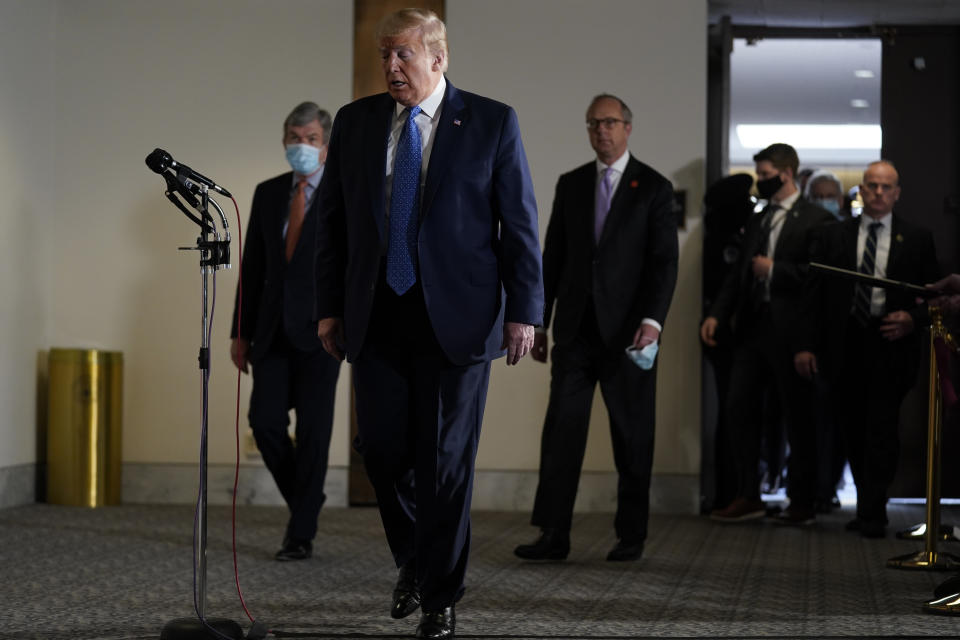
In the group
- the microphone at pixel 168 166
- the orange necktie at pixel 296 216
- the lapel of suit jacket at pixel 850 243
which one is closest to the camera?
the microphone at pixel 168 166

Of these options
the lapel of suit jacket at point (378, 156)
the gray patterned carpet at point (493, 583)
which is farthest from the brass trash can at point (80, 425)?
the lapel of suit jacket at point (378, 156)

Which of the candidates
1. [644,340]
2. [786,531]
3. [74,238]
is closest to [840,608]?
[644,340]

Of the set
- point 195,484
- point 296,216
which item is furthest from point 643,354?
point 195,484

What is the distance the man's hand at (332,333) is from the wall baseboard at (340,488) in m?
3.34

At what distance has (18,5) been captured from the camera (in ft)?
20.4

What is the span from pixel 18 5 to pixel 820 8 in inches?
171

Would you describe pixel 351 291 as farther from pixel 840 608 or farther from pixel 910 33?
pixel 910 33

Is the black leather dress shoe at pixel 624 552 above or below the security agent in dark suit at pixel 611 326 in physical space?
below

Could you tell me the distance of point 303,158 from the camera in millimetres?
4715

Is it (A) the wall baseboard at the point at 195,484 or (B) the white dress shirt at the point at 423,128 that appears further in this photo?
(A) the wall baseboard at the point at 195,484

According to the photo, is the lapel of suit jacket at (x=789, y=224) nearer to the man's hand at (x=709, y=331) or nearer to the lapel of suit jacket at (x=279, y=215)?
the man's hand at (x=709, y=331)

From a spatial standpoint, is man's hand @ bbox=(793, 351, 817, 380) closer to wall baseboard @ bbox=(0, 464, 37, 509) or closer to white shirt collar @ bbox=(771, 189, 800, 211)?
white shirt collar @ bbox=(771, 189, 800, 211)

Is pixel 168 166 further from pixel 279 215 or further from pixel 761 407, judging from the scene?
pixel 761 407

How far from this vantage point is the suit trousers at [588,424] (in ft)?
14.8
